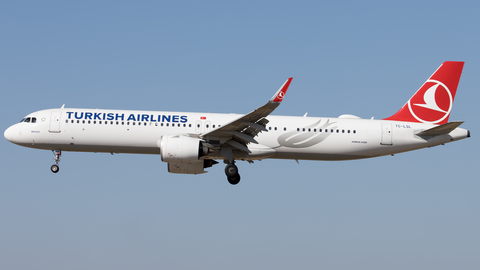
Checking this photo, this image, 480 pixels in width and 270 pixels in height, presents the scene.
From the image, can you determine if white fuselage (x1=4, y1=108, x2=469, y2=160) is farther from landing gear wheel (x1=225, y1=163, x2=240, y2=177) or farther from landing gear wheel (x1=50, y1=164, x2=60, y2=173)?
landing gear wheel (x1=50, y1=164, x2=60, y2=173)

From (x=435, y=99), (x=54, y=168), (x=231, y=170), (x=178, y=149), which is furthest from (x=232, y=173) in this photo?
(x=435, y=99)

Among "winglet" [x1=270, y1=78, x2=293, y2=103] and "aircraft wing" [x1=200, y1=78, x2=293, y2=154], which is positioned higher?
"winglet" [x1=270, y1=78, x2=293, y2=103]

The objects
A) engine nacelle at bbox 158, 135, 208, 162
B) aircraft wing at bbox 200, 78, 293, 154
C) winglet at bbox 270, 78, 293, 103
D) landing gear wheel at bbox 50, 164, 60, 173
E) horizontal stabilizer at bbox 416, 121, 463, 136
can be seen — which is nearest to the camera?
winglet at bbox 270, 78, 293, 103

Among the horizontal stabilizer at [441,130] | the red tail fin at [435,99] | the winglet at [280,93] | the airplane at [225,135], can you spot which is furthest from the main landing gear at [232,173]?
the horizontal stabilizer at [441,130]

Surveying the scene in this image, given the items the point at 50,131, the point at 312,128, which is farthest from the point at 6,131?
the point at 312,128

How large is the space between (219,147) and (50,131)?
9.43 meters

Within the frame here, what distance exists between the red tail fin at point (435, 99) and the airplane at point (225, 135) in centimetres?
106

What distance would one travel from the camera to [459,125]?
30.9 metres

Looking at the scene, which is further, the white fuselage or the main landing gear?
the white fuselage

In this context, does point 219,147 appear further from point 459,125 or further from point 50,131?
point 459,125

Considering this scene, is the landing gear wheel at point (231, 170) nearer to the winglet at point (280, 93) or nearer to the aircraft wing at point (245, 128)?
the aircraft wing at point (245, 128)

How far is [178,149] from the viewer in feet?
98.2

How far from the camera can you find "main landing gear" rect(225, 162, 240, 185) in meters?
31.4

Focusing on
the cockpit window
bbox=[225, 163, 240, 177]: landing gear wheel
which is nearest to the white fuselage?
the cockpit window
